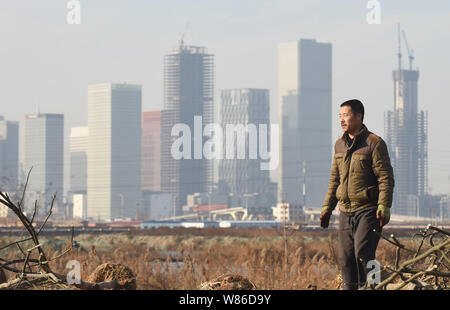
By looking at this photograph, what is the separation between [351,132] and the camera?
809 centimetres

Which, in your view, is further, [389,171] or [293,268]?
[293,268]

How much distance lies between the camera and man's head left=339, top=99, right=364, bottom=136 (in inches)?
311

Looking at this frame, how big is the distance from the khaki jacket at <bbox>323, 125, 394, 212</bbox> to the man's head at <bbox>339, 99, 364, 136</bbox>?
15 centimetres

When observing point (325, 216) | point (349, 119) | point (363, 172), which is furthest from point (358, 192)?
point (349, 119)

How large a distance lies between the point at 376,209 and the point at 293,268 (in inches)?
193

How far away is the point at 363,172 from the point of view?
8047 millimetres

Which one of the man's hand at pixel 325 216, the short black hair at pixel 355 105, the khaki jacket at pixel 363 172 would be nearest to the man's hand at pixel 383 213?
the khaki jacket at pixel 363 172

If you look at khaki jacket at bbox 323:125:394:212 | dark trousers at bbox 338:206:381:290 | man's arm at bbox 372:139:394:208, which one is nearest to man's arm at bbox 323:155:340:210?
khaki jacket at bbox 323:125:394:212

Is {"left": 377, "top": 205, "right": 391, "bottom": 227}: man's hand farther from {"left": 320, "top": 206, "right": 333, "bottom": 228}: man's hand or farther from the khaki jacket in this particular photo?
{"left": 320, "top": 206, "right": 333, "bottom": 228}: man's hand

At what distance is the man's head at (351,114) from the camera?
7.91 m

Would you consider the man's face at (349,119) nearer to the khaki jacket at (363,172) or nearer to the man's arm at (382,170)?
the khaki jacket at (363,172)
